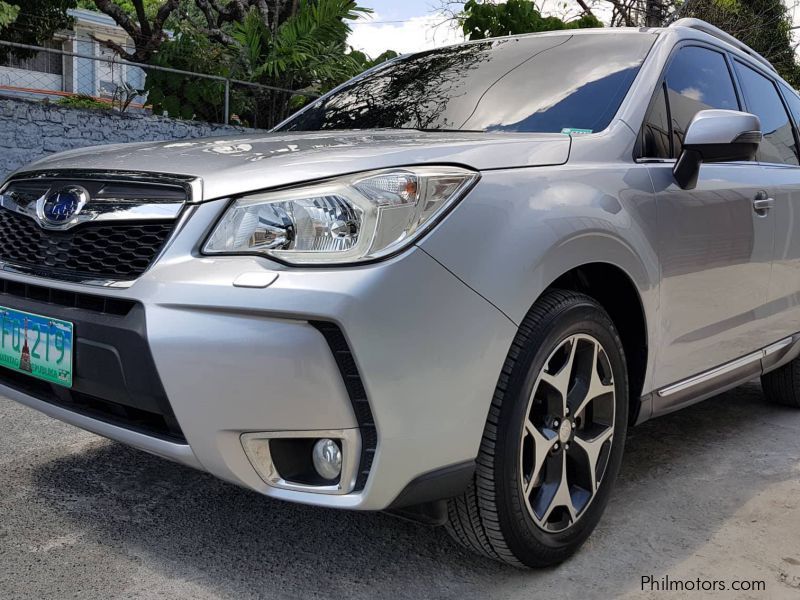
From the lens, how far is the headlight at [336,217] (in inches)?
70.7

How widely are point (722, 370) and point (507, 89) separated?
1292 millimetres

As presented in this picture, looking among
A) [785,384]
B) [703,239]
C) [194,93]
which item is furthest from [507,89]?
[194,93]

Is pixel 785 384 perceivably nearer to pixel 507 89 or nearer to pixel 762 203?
pixel 762 203

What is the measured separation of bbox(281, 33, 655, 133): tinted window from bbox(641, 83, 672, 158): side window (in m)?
0.12

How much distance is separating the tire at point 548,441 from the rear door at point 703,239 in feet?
1.17

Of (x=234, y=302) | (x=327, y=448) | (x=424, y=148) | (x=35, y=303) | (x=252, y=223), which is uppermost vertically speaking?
(x=424, y=148)

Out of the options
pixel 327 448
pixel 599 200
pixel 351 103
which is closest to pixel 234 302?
pixel 327 448

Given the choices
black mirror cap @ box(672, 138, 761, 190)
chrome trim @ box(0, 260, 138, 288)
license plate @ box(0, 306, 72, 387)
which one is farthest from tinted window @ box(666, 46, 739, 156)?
license plate @ box(0, 306, 72, 387)

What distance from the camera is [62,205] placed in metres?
2.14

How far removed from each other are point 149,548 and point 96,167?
1043 millimetres

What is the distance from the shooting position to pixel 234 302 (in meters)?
1.75

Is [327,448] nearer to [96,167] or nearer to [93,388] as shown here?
[93,388]

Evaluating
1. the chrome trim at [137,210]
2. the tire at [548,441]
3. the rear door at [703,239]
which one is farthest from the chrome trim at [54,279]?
the rear door at [703,239]

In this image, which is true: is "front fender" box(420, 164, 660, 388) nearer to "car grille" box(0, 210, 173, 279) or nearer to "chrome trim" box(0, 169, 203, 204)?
"chrome trim" box(0, 169, 203, 204)
